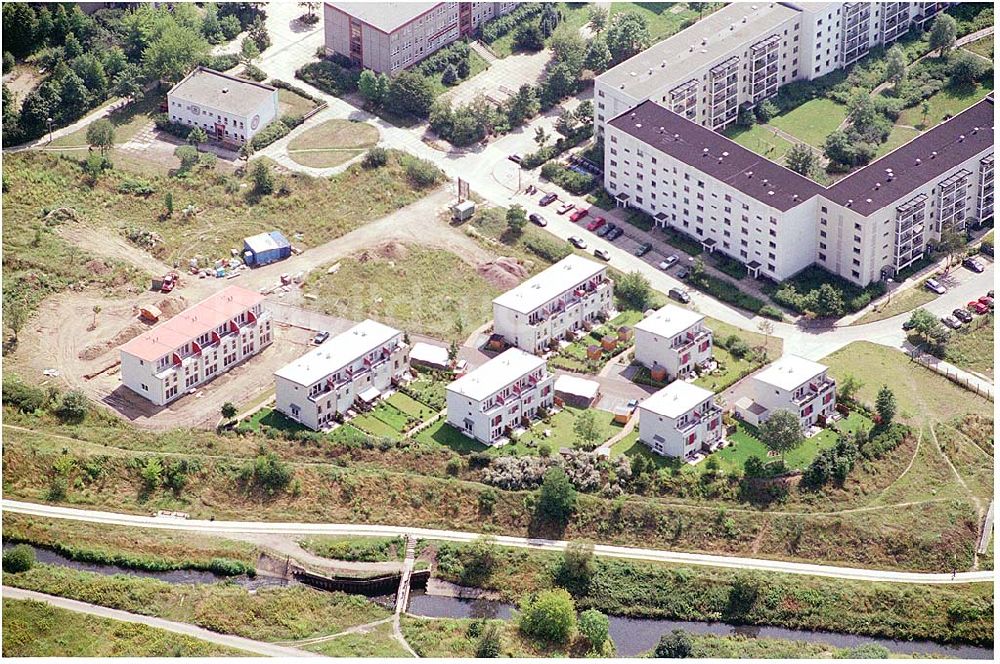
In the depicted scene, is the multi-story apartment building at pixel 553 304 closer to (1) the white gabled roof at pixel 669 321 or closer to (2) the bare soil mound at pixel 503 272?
(2) the bare soil mound at pixel 503 272

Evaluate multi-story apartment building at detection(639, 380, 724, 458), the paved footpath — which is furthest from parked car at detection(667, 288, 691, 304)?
the paved footpath

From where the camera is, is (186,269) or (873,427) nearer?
(873,427)

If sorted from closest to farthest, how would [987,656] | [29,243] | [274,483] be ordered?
[987,656] → [274,483] → [29,243]

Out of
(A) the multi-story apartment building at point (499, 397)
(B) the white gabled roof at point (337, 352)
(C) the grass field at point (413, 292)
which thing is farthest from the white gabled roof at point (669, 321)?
(B) the white gabled roof at point (337, 352)

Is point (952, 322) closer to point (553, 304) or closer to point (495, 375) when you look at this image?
point (553, 304)

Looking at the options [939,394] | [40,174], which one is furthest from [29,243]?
[939,394]

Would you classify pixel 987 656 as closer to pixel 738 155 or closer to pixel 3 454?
pixel 738 155

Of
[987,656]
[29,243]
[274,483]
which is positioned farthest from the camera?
[29,243]
